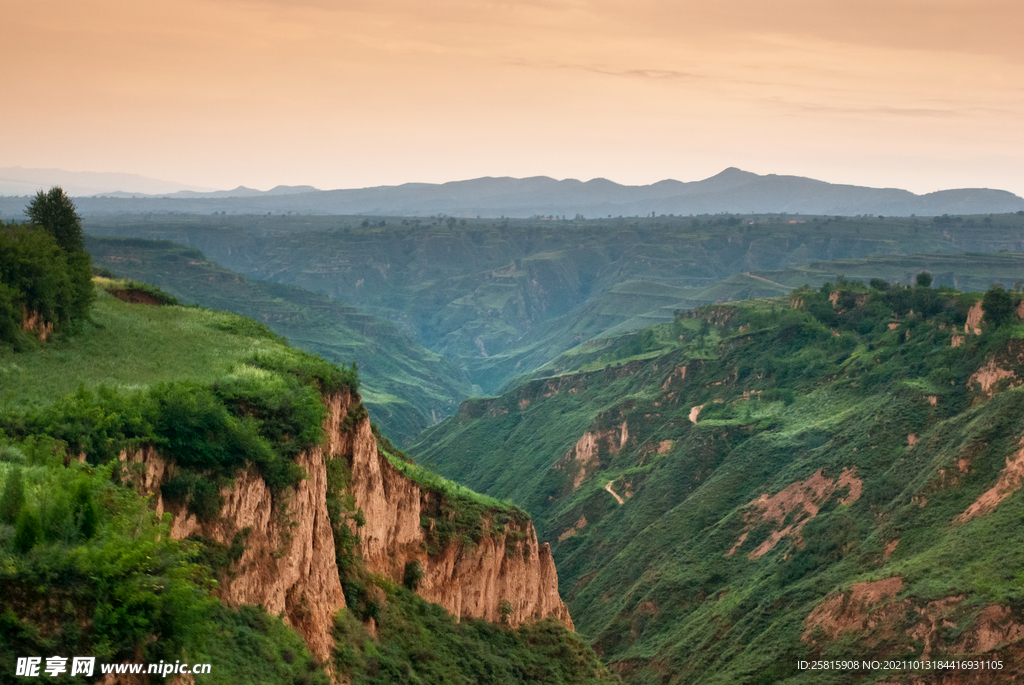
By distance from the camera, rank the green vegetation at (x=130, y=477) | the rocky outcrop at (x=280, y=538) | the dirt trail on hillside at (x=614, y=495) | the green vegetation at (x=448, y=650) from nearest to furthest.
Answer: the green vegetation at (x=130, y=477)
the rocky outcrop at (x=280, y=538)
the green vegetation at (x=448, y=650)
the dirt trail on hillside at (x=614, y=495)

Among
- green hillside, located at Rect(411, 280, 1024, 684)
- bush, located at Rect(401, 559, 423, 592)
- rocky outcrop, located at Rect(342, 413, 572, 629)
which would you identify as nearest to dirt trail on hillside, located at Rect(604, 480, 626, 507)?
green hillside, located at Rect(411, 280, 1024, 684)

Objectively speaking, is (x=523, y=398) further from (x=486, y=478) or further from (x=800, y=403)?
(x=800, y=403)

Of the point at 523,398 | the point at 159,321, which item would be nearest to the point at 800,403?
the point at 523,398

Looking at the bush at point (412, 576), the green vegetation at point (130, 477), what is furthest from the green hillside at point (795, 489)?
the green vegetation at point (130, 477)

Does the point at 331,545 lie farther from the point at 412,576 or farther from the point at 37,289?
the point at 37,289

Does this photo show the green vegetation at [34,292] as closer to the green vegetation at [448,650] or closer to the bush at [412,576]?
the green vegetation at [448,650]
